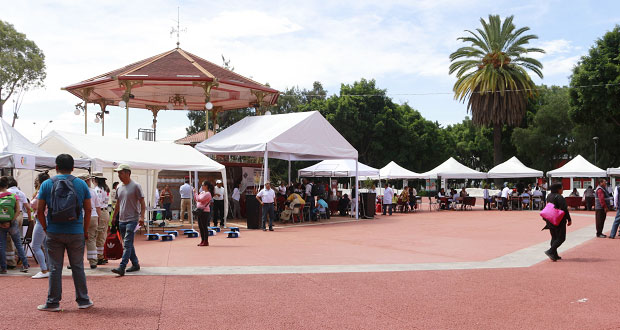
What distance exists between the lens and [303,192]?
23.5 m

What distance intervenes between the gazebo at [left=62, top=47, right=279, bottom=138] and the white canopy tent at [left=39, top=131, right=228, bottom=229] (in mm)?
5606

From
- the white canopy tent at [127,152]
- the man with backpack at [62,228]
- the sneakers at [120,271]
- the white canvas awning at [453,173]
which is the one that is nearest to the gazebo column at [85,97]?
the white canopy tent at [127,152]

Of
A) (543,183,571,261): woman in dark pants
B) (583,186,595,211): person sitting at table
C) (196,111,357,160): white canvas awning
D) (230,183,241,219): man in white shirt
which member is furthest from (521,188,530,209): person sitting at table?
(543,183,571,261): woman in dark pants

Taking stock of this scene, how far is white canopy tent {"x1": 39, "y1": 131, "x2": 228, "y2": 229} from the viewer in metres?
14.8

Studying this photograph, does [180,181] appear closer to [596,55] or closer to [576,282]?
[576,282]

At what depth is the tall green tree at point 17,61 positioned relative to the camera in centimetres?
4141

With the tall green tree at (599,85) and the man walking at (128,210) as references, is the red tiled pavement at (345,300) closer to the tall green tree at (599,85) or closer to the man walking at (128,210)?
the man walking at (128,210)

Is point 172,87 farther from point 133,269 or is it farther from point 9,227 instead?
point 133,269

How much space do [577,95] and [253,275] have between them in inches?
1406

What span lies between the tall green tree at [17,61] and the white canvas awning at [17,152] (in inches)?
1338

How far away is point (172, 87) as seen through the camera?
26797mm

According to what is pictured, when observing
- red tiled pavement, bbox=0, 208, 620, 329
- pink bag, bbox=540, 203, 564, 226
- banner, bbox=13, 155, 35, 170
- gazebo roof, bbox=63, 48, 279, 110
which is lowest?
red tiled pavement, bbox=0, 208, 620, 329

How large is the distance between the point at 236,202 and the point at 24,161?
12.2 metres

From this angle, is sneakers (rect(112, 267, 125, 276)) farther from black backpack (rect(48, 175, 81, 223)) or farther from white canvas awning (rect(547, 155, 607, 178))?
white canvas awning (rect(547, 155, 607, 178))
